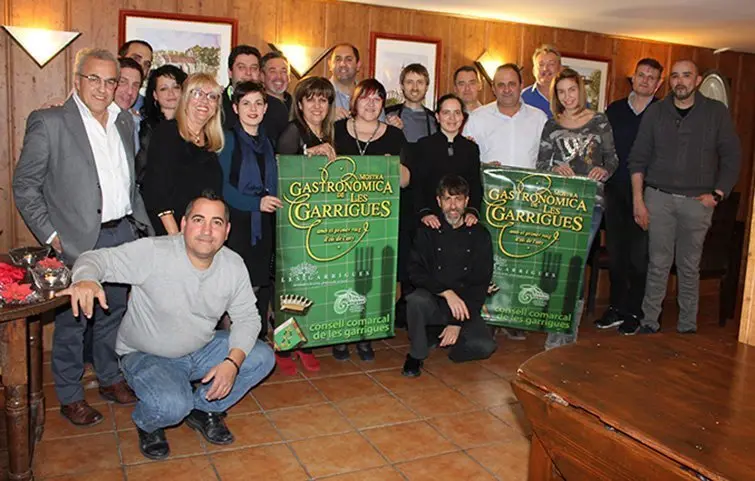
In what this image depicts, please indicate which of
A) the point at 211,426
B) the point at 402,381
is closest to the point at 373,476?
the point at 211,426

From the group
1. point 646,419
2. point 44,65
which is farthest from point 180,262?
point 44,65

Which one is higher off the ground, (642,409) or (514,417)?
(642,409)

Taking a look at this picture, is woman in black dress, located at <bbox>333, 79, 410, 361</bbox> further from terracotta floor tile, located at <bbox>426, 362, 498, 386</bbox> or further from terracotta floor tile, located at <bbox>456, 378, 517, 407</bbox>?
terracotta floor tile, located at <bbox>456, 378, 517, 407</bbox>

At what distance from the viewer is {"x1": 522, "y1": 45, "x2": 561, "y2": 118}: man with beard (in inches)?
203

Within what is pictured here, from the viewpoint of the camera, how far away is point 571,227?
4414 millimetres

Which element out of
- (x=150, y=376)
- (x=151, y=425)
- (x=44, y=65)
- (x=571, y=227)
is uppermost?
(x=44, y=65)

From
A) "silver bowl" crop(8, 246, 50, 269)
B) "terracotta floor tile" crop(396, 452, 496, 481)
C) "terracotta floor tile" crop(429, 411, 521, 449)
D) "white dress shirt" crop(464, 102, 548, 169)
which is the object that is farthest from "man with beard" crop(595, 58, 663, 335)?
"silver bowl" crop(8, 246, 50, 269)

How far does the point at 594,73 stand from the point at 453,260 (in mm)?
3233

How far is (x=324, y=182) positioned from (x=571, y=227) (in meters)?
1.65

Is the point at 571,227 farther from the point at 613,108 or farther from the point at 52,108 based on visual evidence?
the point at 52,108

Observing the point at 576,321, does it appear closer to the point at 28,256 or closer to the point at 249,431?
the point at 249,431

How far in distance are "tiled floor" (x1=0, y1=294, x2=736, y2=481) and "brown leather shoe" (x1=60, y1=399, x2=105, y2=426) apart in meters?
0.04

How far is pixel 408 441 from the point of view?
10.5 ft

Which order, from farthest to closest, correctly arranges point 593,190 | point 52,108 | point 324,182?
point 593,190 → point 324,182 → point 52,108
